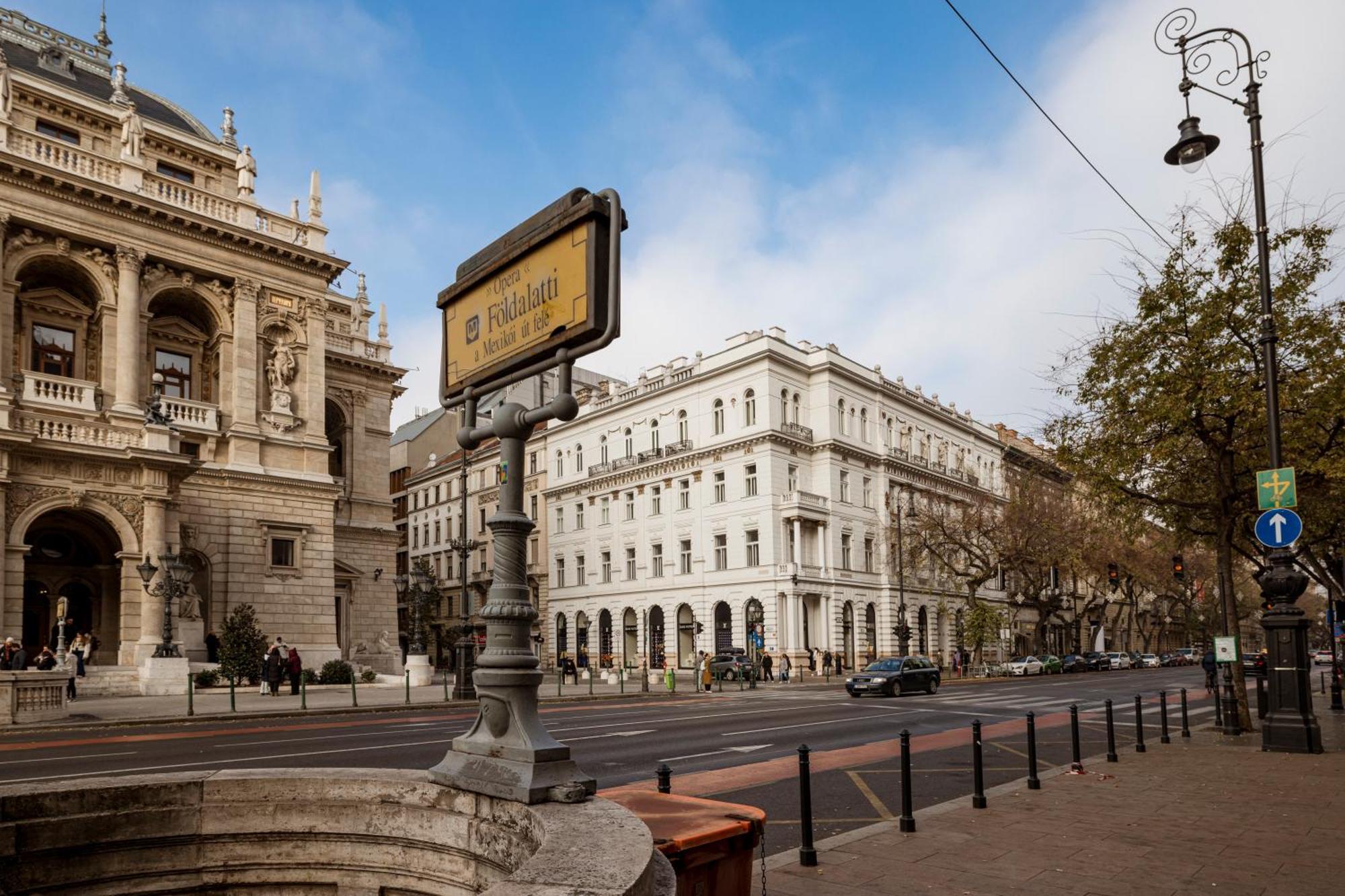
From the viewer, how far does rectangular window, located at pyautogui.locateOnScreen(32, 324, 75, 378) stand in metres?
33.7

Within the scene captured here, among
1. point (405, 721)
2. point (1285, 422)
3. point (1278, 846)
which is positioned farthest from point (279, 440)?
point (1278, 846)

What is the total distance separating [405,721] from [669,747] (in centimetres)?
847

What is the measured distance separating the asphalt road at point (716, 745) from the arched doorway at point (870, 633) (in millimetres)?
28054

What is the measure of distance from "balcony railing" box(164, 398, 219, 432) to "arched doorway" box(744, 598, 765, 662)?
85.0 ft

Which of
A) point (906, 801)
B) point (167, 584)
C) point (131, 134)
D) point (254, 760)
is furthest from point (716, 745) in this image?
point (131, 134)

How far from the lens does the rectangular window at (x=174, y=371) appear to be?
36750 millimetres

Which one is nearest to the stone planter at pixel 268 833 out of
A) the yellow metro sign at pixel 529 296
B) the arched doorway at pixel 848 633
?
the yellow metro sign at pixel 529 296

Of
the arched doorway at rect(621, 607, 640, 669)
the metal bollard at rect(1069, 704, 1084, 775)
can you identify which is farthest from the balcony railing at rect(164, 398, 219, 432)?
the metal bollard at rect(1069, 704, 1084, 775)

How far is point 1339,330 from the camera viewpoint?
1725cm

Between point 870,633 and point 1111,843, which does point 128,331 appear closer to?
point 1111,843

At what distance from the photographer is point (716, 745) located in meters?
16.1

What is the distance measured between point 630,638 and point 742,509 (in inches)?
489

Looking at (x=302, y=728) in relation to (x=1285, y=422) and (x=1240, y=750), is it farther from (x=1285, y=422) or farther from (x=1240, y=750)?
(x=1285, y=422)

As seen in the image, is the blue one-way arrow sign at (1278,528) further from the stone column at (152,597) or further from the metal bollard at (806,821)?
the stone column at (152,597)
